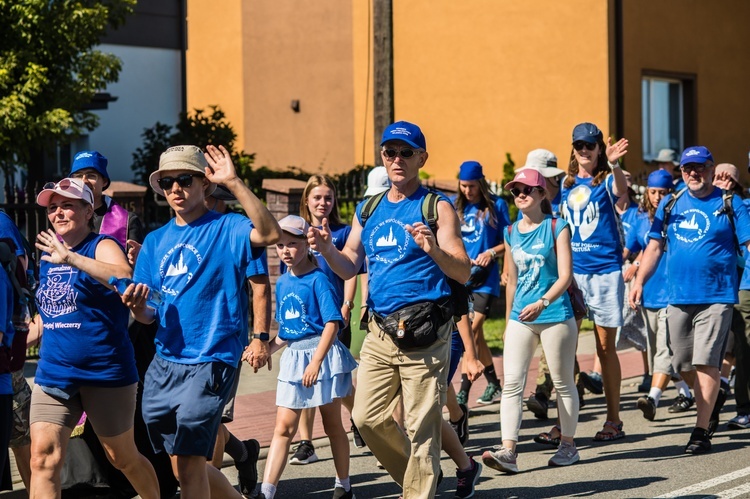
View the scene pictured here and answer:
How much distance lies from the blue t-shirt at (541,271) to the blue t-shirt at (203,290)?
2.67 m

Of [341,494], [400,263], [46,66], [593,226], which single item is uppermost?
[46,66]

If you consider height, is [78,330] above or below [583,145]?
below

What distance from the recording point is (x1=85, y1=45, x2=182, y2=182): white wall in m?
24.4

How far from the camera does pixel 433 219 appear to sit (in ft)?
18.9

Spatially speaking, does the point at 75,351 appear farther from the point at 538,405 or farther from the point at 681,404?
the point at 681,404

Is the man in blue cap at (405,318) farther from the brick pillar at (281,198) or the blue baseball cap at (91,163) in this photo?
the brick pillar at (281,198)

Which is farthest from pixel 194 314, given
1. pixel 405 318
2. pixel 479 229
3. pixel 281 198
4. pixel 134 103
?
pixel 134 103

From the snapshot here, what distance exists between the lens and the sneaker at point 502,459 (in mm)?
7160

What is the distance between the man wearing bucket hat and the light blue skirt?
1.39 m

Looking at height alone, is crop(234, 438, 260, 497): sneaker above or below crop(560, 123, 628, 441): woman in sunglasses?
below

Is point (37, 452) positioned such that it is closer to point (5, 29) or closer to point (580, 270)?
point (580, 270)

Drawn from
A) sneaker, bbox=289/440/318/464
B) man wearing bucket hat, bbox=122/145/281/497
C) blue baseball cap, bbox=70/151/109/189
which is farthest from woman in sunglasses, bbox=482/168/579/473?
man wearing bucket hat, bbox=122/145/281/497

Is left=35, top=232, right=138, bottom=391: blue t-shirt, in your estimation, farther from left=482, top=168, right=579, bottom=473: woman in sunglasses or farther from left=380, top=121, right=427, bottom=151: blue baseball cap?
left=482, top=168, right=579, bottom=473: woman in sunglasses

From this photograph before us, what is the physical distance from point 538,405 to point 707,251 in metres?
1.85
